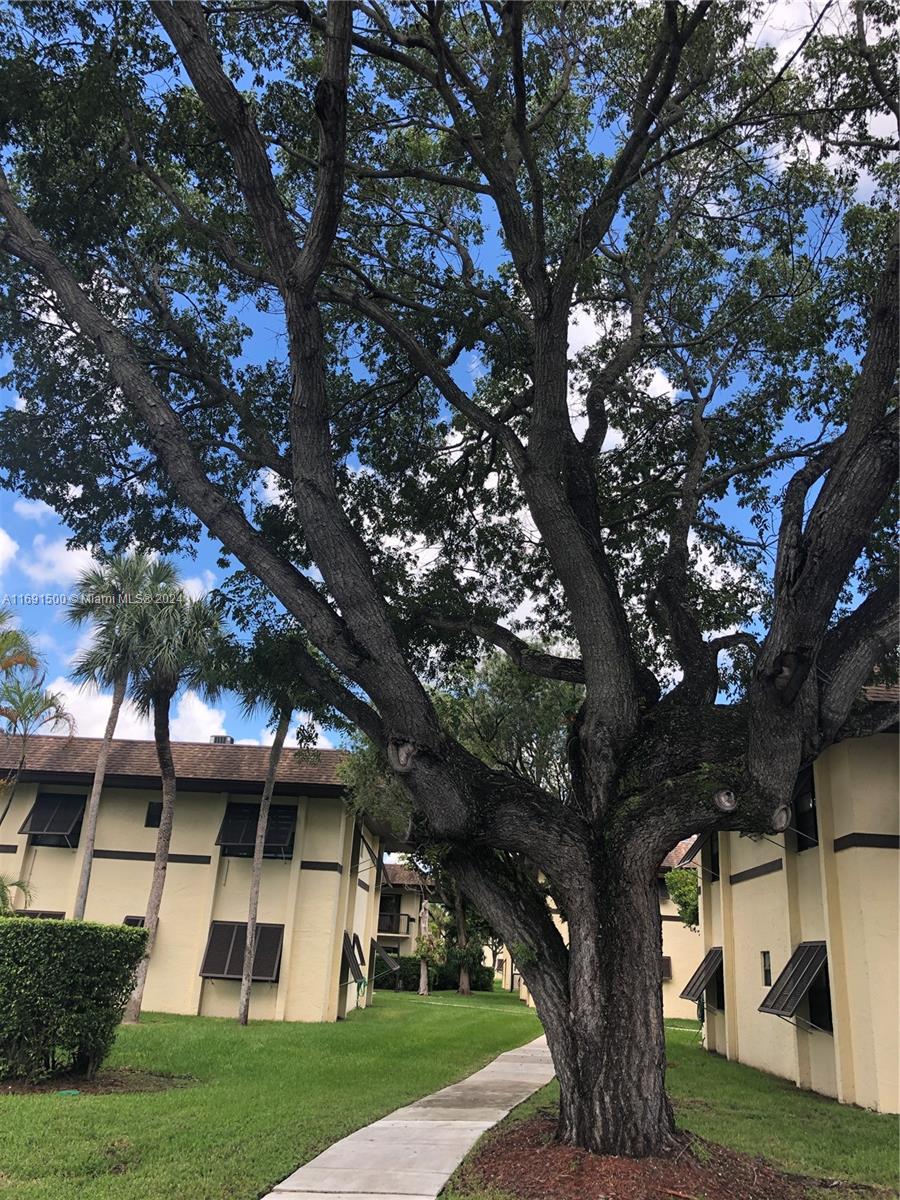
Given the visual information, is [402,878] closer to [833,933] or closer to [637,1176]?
[833,933]

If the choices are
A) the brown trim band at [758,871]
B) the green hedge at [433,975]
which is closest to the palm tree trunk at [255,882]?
the brown trim band at [758,871]

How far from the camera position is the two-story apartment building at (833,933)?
35.6 ft

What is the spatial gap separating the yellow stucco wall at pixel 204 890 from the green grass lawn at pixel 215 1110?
201 centimetres

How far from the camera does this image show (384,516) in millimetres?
10953

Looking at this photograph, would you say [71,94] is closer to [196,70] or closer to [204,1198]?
[196,70]

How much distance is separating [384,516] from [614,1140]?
7081 millimetres

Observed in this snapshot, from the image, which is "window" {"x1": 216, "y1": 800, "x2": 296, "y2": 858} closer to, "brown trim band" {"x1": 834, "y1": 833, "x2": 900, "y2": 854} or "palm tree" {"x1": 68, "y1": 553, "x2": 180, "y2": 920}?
"palm tree" {"x1": 68, "y1": 553, "x2": 180, "y2": 920}

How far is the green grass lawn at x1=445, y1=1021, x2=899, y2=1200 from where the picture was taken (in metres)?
7.12

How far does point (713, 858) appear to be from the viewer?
1834 cm

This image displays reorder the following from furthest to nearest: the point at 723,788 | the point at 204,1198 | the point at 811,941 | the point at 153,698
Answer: the point at 153,698 < the point at 811,941 < the point at 723,788 < the point at 204,1198

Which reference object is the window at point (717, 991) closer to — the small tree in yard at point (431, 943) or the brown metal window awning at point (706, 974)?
the brown metal window awning at point (706, 974)

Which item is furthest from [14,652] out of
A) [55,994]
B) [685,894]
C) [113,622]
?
[685,894]

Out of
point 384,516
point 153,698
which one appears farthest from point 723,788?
point 153,698

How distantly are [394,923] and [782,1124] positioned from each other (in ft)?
125
